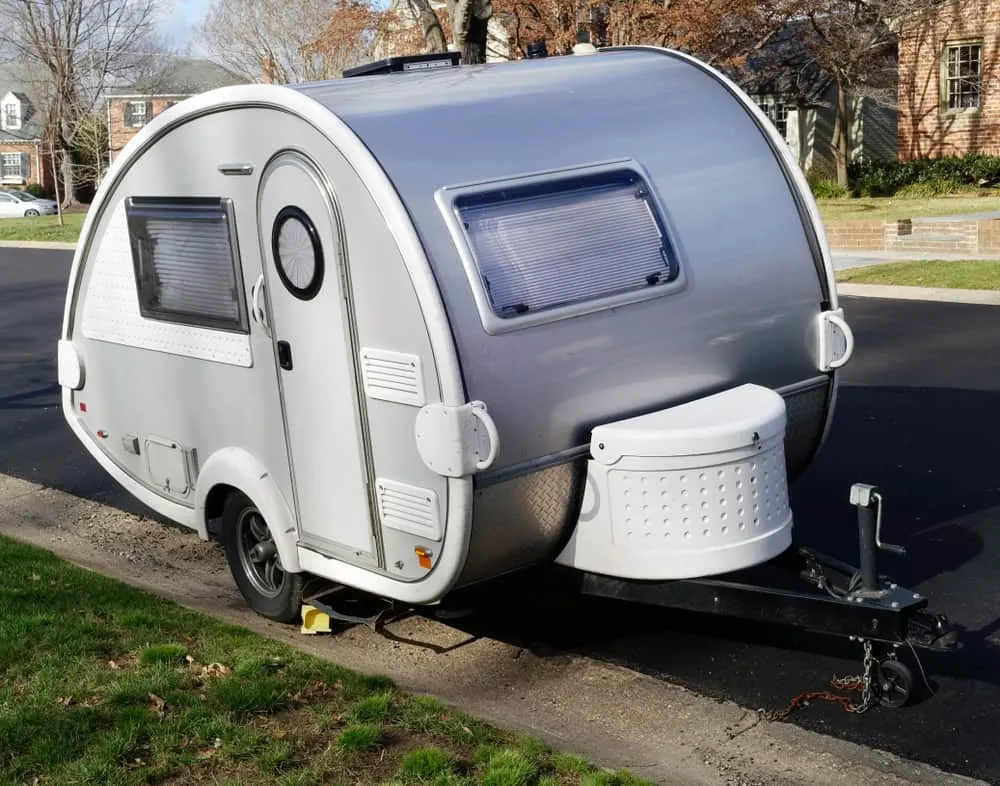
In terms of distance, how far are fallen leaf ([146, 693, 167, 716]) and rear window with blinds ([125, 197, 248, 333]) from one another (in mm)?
1754

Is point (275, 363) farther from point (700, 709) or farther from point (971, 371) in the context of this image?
point (971, 371)

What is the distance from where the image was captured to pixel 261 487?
Result: 20.8ft

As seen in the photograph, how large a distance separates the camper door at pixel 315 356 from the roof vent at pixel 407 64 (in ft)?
3.16

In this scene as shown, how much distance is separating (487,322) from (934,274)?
1498cm

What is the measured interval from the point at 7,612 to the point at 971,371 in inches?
349

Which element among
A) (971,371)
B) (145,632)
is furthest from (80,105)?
(145,632)

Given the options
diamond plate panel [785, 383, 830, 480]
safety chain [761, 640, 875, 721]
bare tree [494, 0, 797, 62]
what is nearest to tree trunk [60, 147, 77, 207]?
bare tree [494, 0, 797, 62]

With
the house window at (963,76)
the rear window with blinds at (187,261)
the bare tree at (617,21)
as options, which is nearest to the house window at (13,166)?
the bare tree at (617,21)

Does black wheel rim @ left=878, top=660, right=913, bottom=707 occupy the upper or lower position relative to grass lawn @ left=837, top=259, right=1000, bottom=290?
upper

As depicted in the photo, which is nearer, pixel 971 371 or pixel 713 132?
pixel 713 132

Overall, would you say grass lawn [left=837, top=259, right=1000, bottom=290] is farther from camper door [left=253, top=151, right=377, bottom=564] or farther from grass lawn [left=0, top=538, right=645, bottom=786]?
grass lawn [left=0, top=538, right=645, bottom=786]

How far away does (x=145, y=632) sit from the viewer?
20.7ft

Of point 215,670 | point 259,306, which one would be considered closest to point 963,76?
point 259,306

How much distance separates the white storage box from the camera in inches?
211
